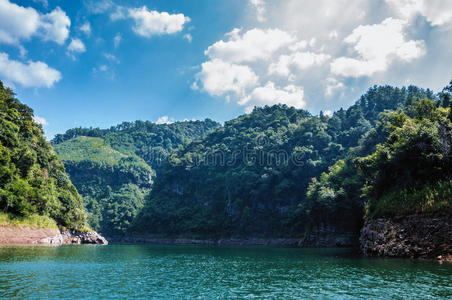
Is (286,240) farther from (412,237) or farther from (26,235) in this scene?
(26,235)

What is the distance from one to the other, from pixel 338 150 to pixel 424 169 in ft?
271

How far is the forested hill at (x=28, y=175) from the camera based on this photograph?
172 feet

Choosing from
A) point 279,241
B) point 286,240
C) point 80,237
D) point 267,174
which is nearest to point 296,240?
point 286,240

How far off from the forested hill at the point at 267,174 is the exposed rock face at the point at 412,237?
40.9 m

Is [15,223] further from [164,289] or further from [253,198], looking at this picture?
[253,198]

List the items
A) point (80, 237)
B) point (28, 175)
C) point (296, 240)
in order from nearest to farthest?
point (28, 175), point (80, 237), point (296, 240)

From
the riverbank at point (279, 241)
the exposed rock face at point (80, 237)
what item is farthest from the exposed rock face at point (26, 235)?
the riverbank at point (279, 241)

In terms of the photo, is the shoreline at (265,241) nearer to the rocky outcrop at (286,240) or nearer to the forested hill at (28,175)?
the rocky outcrop at (286,240)

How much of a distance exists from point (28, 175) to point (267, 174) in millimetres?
83222

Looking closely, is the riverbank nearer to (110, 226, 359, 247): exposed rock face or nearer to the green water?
(110, 226, 359, 247): exposed rock face

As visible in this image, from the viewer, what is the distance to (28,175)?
60.4 m

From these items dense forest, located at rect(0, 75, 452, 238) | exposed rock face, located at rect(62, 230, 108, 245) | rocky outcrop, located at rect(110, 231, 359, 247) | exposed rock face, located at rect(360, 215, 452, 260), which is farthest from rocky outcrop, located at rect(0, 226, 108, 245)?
exposed rock face, located at rect(360, 215, 452, 260)

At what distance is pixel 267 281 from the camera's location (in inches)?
895

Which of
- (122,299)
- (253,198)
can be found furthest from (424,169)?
(253,198)
